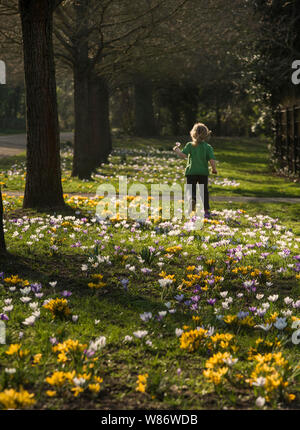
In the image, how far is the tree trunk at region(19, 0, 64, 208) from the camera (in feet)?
26.3

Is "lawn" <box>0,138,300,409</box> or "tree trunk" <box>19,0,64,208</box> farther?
"tree trunk" <box>19,0,64,208</box>

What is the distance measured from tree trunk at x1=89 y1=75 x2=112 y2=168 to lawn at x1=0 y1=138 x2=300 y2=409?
1128 centimetres

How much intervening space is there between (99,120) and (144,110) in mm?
14298

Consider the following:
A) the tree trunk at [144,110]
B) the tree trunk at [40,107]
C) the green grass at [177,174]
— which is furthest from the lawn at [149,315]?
the tree trunk at [144,110]

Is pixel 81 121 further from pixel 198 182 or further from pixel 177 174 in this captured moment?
pixel 198 182

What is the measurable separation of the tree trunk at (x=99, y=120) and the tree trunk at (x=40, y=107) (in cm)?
964

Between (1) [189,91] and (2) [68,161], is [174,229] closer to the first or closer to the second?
(2) [68,161]

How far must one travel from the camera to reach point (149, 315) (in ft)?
12.7

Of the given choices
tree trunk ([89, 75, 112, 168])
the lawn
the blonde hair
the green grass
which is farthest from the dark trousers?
tree trunk ([89, 75, 112, 168])

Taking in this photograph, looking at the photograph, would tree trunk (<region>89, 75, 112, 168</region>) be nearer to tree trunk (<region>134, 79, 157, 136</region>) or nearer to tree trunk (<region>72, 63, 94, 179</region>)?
tree trunk (<region>72, 63, 94, 179</region>)

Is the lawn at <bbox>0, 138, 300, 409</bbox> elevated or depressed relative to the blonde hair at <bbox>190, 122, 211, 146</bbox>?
depressed

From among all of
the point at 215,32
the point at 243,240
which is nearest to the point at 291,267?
the point at 243,240

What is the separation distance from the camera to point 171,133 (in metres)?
40.4

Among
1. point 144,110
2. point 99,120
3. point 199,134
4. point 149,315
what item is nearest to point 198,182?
point 199,134
